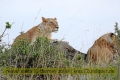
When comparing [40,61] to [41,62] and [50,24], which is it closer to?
Result: [41,62]

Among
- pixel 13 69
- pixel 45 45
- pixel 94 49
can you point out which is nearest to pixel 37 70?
pixel 13 69

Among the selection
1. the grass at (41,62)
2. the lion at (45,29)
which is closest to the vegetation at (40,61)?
the grass at (41,62)

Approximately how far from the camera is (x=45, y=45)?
31.3ft

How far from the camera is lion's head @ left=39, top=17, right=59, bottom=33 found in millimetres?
15062

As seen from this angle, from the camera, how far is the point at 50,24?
15.4 meters

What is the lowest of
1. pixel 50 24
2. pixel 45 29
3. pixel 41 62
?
pixel 41 62

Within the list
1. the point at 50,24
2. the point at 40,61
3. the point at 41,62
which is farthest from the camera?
the point at 50,24

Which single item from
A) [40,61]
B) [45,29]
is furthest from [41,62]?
[45,29]

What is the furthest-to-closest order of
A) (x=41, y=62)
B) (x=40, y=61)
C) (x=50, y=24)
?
(x=50, y=24) < (x=40, y=61) < (x=41, y=62)

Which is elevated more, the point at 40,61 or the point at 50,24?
the point at 50,24

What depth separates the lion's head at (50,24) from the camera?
49.4 ft

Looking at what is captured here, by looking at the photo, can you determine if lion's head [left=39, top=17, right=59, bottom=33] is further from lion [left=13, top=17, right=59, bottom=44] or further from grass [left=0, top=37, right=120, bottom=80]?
grass [left=0, top=37, right=120, bottom=80]

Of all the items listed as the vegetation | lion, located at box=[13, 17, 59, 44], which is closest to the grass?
the vegetation

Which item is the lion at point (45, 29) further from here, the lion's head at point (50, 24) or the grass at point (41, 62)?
the grass at point (41, 62)
